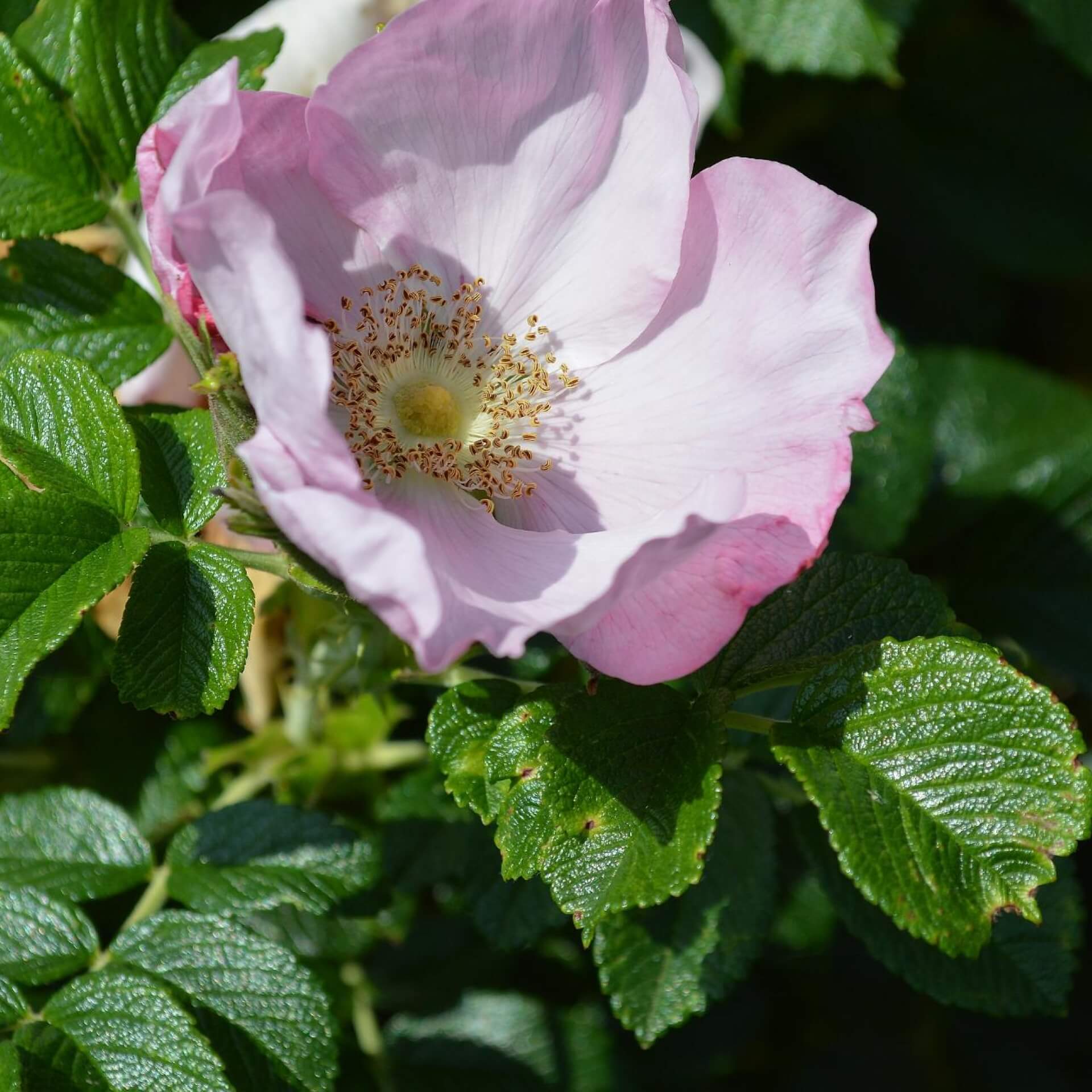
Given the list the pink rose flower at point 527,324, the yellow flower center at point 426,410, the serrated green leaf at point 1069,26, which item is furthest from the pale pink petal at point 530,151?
the serrated green leaf at point 1069,26

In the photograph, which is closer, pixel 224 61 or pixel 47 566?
pixel 47 566

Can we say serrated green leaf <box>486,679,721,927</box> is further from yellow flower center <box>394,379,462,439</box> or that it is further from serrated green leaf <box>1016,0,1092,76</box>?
serrated green leaf <box>1016,0,1092,76</box>

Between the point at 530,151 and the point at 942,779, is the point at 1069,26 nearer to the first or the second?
the point at 530,151

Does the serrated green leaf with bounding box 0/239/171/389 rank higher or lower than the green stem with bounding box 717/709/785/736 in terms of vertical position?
higher

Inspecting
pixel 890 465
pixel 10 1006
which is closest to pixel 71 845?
pixel 10 1006

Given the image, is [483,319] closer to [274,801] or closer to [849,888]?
[274,801]

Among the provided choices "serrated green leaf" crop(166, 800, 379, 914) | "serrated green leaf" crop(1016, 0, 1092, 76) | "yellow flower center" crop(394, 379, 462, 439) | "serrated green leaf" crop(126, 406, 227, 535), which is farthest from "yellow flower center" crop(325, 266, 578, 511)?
"serrated green leaf" crop(1016, 0, 1092, 76)
